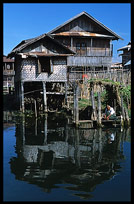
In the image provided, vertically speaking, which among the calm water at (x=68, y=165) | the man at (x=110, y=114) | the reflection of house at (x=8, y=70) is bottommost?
the calm water at (x=68, y=165)

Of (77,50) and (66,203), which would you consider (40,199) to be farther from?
(77,50)

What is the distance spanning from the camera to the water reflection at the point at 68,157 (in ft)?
22.5

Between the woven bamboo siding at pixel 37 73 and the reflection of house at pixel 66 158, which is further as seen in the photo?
the woven bamboo siding at pixel 37 73

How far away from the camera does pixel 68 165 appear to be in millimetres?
8109

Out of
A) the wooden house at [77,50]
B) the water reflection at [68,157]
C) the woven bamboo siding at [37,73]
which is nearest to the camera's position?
the water reflection at [68,157]

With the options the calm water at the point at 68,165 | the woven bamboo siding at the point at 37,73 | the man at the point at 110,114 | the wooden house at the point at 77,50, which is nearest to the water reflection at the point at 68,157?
the calm water at the point at 68,165

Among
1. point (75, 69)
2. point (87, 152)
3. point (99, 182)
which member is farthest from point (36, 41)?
point (99, 182)

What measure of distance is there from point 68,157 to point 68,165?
96 centimetres

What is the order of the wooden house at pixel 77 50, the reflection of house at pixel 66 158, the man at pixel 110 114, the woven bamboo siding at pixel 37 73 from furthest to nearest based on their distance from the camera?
the wooden house at pixel 77 50, the woven bamboo siding at pixel 37 73, the man at pixel 110 114, the reflection of house at pixel 66 158

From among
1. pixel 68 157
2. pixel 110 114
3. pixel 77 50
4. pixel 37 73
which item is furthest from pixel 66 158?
pixel 77 50

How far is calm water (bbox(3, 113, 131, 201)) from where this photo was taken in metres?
6.11

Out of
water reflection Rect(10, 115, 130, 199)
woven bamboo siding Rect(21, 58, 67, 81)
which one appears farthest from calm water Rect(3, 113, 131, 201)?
woven bamboo siding Rect(21, 58, 67, 81)

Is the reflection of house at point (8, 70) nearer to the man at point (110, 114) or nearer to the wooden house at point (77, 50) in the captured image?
the wooden house at point (77, 50)

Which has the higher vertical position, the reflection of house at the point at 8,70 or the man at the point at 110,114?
the reflection of house at the point at 8,70
